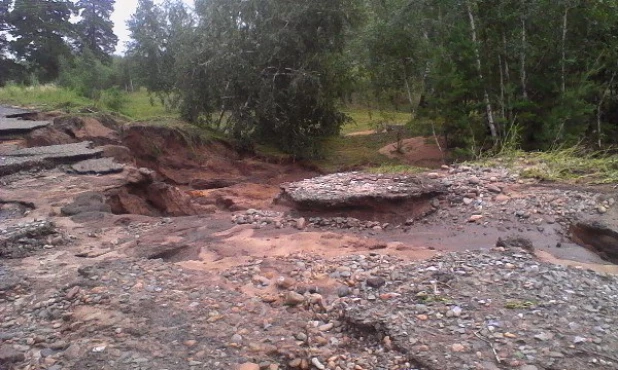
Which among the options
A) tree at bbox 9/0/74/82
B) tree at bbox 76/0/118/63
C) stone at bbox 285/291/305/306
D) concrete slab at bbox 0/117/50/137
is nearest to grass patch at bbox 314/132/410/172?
concrete slab at bbox 0/117/50/137

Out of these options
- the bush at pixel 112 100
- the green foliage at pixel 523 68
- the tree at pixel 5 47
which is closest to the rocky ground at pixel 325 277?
the green foliage at pixel 523 68

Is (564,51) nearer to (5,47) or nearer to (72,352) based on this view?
(72,352)

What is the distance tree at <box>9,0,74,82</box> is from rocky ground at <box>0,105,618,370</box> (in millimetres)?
21510

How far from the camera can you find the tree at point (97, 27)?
31.0 m

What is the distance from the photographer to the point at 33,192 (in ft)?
23.6

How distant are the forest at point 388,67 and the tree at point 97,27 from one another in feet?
30.9

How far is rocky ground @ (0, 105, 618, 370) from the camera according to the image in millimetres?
3592

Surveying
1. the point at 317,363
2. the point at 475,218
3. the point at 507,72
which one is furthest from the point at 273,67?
the point at 317,363

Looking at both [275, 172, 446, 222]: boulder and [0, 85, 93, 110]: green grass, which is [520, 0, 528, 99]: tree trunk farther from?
[0, 85, 93, 110]: green grass

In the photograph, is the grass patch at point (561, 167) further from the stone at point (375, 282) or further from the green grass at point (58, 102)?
the green grass at point (58, 102)

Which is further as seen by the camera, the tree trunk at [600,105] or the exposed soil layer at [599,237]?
the tree trunk at [600,105]

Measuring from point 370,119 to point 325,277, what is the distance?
53.2 feet

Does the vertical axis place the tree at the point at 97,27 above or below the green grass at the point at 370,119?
above

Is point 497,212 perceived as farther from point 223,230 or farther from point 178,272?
point 178,272
